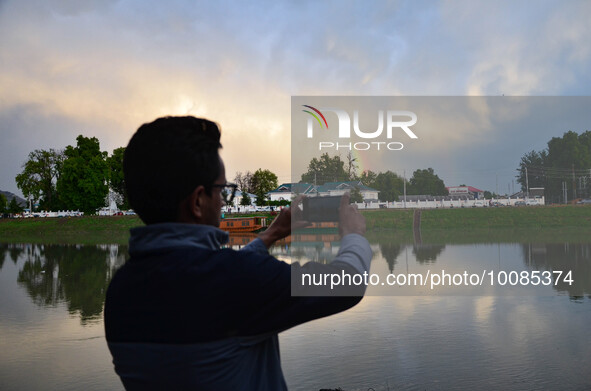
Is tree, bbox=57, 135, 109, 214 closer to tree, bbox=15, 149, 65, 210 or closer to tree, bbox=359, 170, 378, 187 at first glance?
tree, bbox=15, 149, 65, 210

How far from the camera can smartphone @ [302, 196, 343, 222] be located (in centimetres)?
155

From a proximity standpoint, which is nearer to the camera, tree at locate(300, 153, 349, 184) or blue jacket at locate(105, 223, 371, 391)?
blue jacket at locate(105, 223, 371, 391)

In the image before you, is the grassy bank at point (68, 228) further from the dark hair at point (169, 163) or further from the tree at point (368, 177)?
the dark hair at point (169, 163)

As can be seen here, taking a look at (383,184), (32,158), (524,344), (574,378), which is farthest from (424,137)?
(32,158)

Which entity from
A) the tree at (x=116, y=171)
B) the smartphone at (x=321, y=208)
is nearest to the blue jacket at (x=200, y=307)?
the smartphone at (x=321, y=208)

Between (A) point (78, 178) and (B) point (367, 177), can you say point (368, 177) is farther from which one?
(A) point (78, 178)

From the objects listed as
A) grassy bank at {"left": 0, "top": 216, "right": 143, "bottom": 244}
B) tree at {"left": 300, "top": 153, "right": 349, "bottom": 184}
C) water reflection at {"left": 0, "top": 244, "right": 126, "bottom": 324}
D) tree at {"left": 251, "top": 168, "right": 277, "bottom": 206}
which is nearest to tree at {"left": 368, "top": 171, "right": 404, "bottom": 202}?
tree at {"left": 300, "top": 153, "right": 349, "bottom": 184}

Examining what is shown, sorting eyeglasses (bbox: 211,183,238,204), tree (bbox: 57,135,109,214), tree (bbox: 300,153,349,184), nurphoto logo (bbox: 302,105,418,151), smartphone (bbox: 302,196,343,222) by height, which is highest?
tree (bbox: 57,135,109,214)

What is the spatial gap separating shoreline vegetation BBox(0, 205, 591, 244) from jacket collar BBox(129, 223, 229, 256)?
9810 millimetres

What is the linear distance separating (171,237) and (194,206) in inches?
4.2

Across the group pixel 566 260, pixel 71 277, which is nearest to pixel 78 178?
pixel 71 277

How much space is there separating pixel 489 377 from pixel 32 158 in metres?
57.1

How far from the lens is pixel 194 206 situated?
1256 mm

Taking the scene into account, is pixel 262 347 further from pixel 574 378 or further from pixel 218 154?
pixel 574 378
